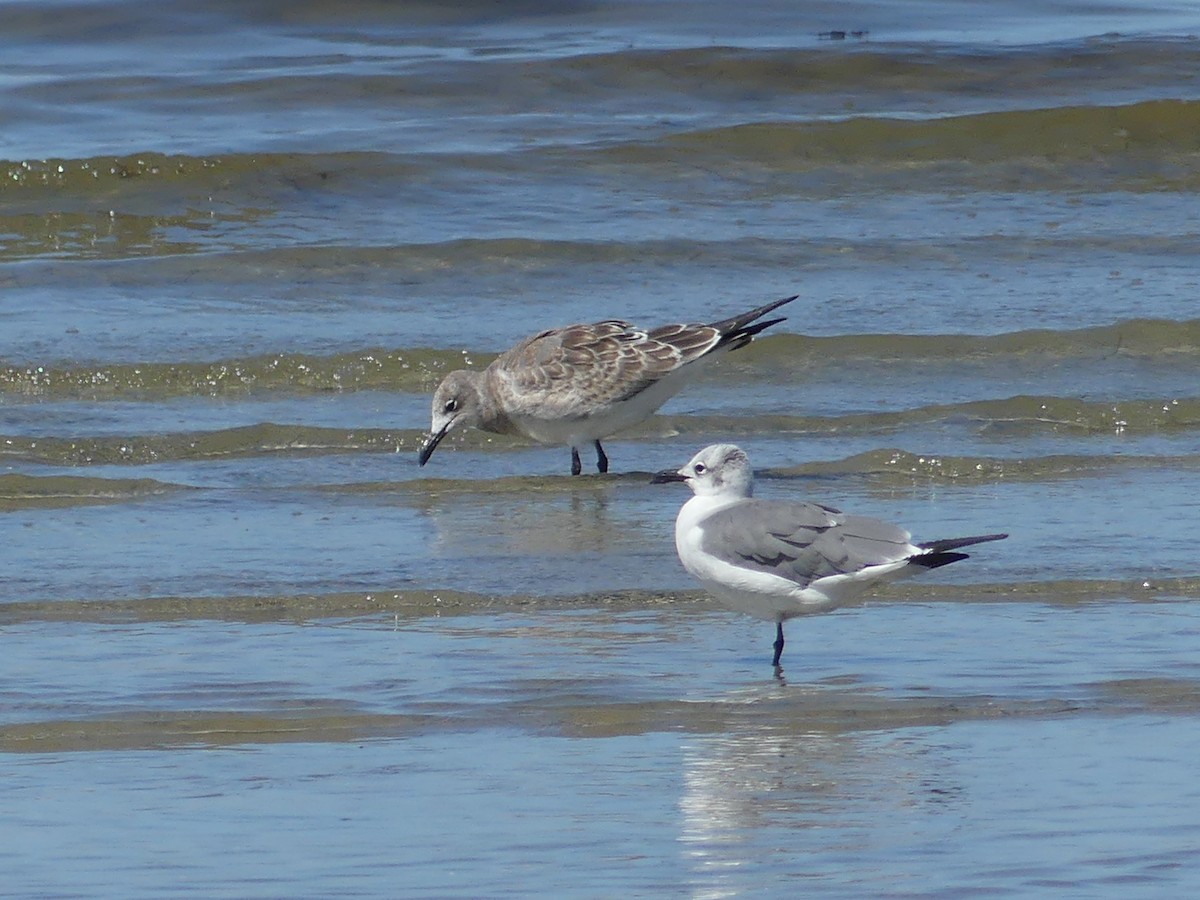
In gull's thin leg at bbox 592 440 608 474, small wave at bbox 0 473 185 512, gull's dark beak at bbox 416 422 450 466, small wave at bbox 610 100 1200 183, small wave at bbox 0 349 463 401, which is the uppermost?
small wave at bbox 610 100 1200 183

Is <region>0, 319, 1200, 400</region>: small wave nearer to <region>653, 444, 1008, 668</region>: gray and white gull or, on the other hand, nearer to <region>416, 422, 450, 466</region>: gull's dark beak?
<region>416, 422, 450, 466</region>: gull's dark beak

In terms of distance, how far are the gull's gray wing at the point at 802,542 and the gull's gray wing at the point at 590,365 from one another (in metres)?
3.14

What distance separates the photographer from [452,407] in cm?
885

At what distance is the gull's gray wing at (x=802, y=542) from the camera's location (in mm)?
5605

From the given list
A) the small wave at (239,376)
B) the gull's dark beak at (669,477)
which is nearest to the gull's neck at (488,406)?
the small wave at (239,376)

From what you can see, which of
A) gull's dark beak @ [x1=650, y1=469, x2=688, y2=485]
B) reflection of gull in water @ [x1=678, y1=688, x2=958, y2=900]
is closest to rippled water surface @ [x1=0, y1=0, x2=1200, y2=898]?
reflection of gull in water @ [x1=678, y1=688, x2=958, y2=900]

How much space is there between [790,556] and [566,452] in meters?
4.08

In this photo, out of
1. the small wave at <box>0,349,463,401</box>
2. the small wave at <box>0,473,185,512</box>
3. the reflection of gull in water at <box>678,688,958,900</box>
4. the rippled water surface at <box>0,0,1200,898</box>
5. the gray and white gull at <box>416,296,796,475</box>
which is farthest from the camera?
the small wave at <box>0,349,463,401</box>

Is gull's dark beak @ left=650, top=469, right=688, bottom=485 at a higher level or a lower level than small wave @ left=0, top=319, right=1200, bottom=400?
higher

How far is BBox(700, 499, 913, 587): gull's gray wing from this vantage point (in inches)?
221

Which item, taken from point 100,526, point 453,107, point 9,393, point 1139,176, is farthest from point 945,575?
point 453,107

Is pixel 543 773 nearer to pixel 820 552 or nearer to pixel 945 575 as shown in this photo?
pixel 820 552

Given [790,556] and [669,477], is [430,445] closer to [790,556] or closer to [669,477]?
[669,477]

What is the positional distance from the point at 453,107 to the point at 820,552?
10168 millimetres
